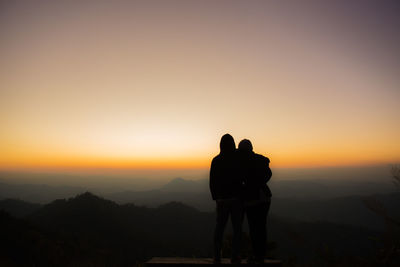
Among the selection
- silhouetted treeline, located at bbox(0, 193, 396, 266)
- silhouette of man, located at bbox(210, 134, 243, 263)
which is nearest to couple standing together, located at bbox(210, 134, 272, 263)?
silhouette of man, located at bbox(210, 134, 243, 263)

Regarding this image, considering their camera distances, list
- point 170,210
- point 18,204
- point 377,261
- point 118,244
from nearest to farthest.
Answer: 1. point 377,261
2. point 118,244
3. point 170,210
4. point 18,204

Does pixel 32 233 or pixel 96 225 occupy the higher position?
pixel 32 233

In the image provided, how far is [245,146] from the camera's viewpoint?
546 centimetres

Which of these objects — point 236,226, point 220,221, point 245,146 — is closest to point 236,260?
point 236,226

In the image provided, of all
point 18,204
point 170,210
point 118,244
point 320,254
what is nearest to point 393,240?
point 320,254

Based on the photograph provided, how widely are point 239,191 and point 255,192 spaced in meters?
0.37

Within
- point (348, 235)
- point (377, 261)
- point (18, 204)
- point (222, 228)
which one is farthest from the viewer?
point (18, 204)

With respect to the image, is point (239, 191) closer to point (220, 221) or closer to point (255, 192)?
point (255, 192)

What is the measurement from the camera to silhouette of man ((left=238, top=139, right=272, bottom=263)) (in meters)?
5.34

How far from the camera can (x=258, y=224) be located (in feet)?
17.7

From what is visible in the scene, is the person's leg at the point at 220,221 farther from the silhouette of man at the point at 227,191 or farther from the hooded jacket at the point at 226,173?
the hooded jacket at the point at 226,173

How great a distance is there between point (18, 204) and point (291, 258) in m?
159

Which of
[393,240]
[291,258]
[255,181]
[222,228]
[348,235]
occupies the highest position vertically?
[255,181]

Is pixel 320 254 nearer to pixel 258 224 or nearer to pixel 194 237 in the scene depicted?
pixel 258 224
